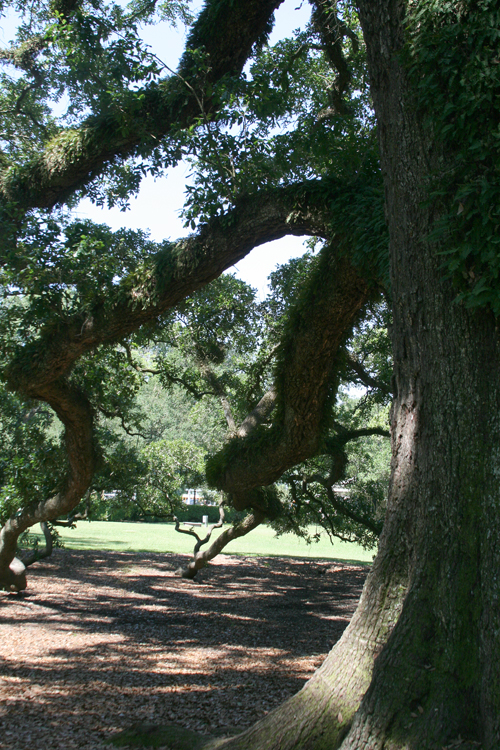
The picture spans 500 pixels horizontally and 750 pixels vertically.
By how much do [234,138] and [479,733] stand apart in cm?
609

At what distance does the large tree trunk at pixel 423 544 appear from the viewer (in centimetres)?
270

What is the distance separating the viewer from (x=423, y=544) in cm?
299

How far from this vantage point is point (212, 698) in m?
5.83

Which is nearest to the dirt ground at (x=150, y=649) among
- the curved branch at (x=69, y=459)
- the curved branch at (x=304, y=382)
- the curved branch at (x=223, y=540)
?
the curved branch at (x=223, y=540)

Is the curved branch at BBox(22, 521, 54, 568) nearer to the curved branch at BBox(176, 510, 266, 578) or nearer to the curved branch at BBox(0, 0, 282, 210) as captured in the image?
the curved branch at BBox(176, 510, 266, 578)

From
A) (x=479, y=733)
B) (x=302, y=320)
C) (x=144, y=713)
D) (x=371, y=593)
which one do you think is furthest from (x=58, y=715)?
(x=302, y=320)

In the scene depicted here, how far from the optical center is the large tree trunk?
8.86ft

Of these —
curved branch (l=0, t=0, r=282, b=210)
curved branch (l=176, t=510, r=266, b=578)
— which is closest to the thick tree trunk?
curved branch (l=0, t=0, r=282, b=210)

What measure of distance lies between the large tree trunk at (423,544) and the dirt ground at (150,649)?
210cm

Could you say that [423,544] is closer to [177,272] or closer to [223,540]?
[177,272]

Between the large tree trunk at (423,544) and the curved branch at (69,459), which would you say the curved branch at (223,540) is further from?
the large tree trunk at (423,544)

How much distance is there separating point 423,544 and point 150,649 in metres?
6.34

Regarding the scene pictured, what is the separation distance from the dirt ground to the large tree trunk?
6.88 ft

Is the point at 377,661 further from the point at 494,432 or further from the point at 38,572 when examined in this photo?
the point at 38,572
